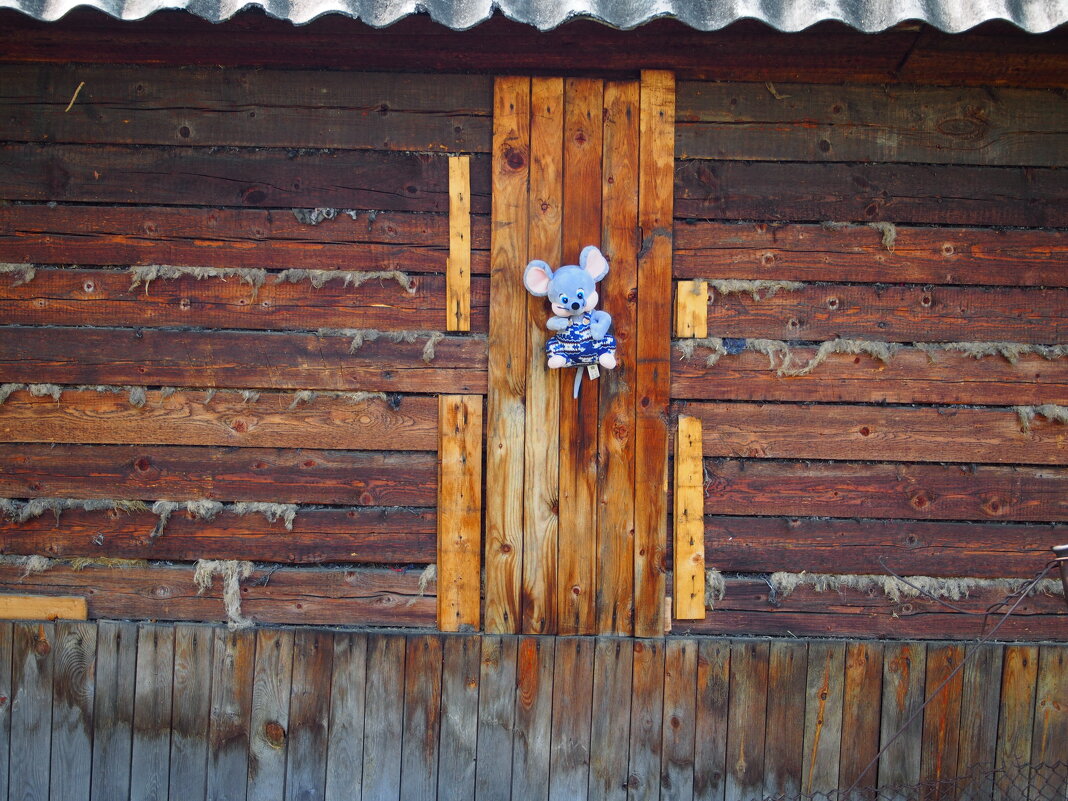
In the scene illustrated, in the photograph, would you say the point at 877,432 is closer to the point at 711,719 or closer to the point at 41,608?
the point at 711,719

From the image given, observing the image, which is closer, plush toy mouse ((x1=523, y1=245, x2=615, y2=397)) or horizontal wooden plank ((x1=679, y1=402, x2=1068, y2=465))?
plush toy mouse ((x1=523, y1=245, x2=615, y2=397))

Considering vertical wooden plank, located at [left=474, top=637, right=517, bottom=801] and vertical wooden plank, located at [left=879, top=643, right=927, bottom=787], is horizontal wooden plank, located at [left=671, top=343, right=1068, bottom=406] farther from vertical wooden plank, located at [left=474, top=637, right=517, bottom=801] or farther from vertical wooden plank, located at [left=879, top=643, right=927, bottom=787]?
vertical wooden plank, located at [left=474, top=637, right=517, bottom=801]

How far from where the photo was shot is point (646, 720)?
10.5 feet

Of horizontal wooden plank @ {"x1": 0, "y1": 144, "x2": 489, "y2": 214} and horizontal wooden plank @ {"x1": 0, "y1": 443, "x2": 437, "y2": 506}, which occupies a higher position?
horizontal wooden plank @ {"x1": 0, "y1": 144, "x2": 489, "y2": 214}

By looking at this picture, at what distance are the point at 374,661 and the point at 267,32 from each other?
7.98 feet

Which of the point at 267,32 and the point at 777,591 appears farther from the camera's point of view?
the point at 777,591

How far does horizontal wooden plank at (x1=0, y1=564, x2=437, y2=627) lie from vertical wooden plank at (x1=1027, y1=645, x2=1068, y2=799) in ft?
8.17

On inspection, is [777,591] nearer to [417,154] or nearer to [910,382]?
[910,382]

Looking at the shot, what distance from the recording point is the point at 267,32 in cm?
291

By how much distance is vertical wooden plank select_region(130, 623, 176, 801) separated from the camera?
3.22 meters

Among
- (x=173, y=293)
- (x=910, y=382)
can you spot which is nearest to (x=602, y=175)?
(x=910, y=382)

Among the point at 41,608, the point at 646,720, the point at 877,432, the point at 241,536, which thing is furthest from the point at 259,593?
the point at 877,432

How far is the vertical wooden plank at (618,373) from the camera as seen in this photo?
3141mm

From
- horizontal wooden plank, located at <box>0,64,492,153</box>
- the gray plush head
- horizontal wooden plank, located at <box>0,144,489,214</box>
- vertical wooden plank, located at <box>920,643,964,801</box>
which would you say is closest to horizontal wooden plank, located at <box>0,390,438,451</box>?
the gray plush head
